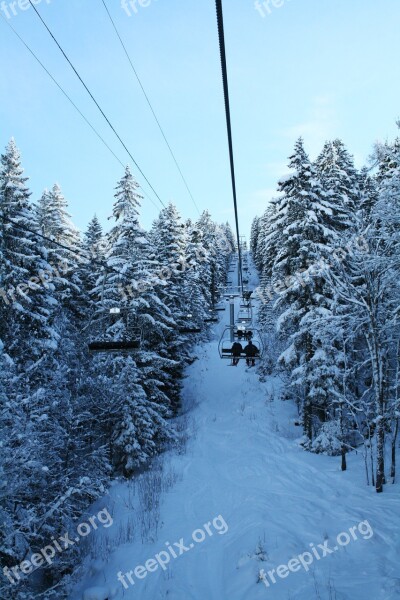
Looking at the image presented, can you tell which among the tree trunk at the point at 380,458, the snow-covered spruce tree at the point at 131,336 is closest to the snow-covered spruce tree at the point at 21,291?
the snow-covered spruce tree at the point at 131,336

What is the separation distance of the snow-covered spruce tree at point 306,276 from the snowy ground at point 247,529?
12.0 ft

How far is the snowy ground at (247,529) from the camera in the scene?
867 cm

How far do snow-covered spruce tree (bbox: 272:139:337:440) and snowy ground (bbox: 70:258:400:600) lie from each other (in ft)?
12.0

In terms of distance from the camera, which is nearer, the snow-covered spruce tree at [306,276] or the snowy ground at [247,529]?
the snowy ground at [247,529]

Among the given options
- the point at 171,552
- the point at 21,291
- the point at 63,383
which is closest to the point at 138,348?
the point at 63,383

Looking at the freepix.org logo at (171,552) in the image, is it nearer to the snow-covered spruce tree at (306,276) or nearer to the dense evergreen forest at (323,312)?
the dense evergreen forest at (323,312)

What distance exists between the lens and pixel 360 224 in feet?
48.5

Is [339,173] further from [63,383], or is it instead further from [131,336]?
[63,383]

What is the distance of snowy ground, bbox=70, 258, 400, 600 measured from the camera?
341 inches

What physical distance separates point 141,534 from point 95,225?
3209cm

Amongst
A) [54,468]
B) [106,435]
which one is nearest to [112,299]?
[106,435]

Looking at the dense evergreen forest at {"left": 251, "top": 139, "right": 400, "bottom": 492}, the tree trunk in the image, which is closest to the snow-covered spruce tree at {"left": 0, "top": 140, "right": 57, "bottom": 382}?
the dense evergreen forest at {"left": 251, "top": 139, "right": 400, "bottom": 492}

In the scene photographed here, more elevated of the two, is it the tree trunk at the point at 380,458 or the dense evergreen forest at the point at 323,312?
the dense evergreen forest at the point at 323,312

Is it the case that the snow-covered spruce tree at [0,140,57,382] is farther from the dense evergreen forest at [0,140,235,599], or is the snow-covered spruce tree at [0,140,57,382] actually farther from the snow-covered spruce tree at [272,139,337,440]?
the snow-covered spruce tree at [272,139,337,440]
